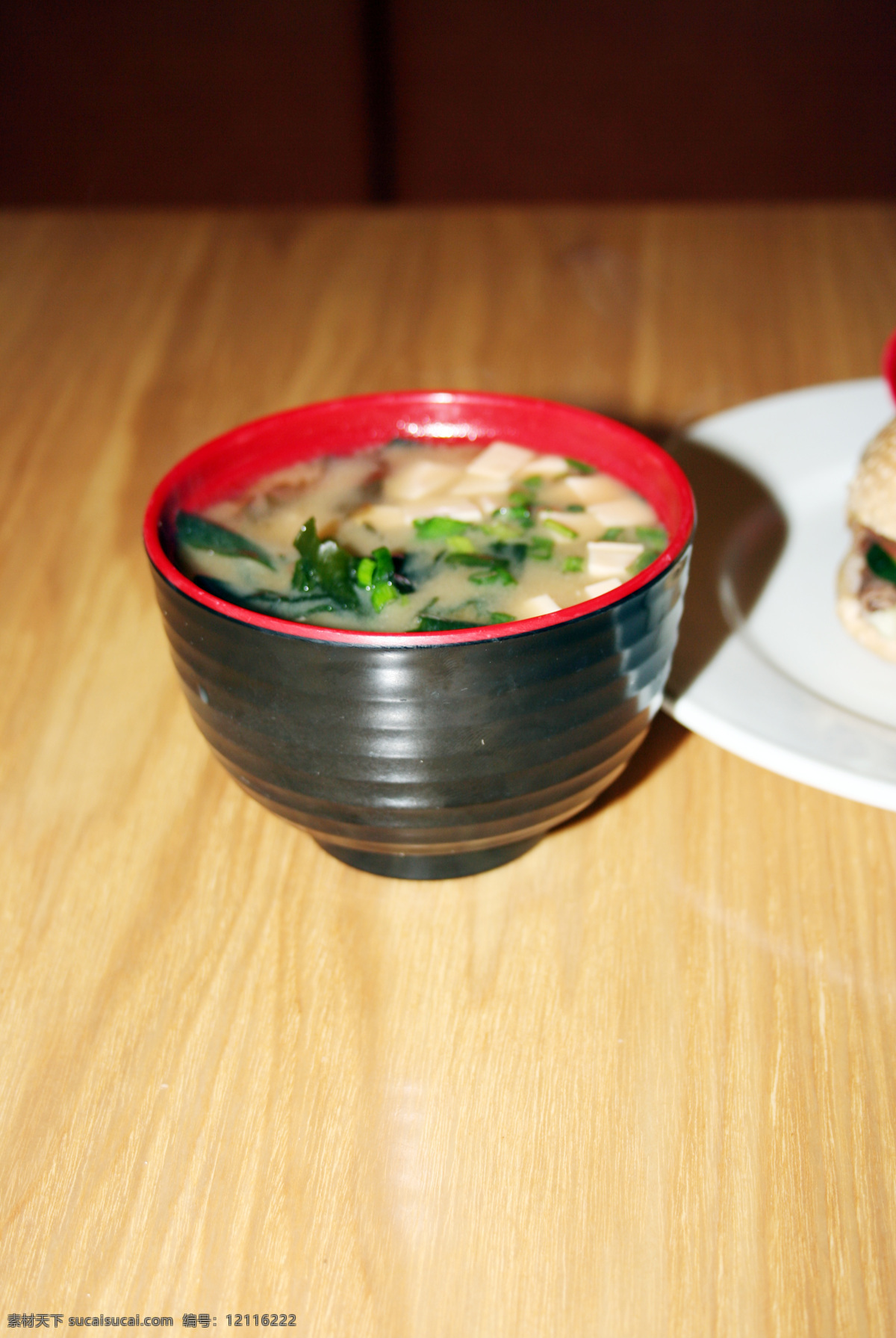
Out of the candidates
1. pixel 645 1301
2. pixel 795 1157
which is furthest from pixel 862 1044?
pixel 645 1301

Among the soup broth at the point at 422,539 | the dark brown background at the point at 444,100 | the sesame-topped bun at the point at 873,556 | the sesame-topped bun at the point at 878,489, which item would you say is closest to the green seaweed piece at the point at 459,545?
the soup broth at the point at 422,539

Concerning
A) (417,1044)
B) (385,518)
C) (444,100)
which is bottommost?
(444,100)

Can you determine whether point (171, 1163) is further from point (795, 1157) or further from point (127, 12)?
point (127, 12)

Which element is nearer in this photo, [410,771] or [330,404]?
[410,771]

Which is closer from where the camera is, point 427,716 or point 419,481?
point 427,716

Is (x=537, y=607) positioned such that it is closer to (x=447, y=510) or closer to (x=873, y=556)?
(x=447, y=510)

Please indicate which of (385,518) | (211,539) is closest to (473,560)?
(385,518)

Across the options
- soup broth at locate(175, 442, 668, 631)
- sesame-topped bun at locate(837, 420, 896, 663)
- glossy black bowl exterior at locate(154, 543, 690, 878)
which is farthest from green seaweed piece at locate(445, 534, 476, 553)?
sesame-topped bun at locate(837, 420, 896, 663)
